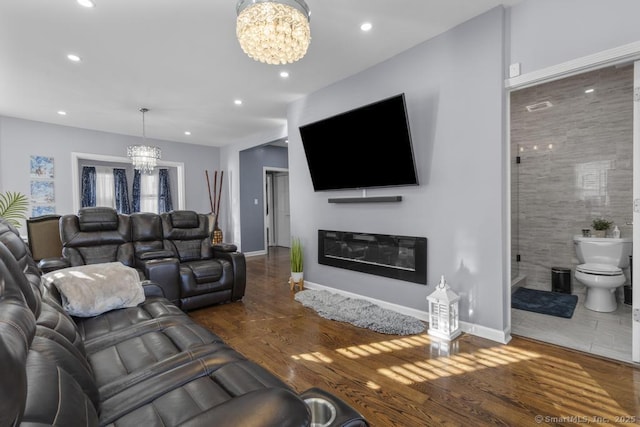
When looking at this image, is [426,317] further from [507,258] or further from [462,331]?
[507,258]

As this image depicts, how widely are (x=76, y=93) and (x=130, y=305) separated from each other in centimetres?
340

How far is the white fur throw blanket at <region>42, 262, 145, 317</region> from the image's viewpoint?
1897mm

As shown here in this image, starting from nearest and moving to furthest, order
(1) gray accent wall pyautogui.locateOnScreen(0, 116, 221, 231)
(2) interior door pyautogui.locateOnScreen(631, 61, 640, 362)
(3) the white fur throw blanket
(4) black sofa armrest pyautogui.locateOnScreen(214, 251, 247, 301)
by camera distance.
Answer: (3) the white fur throw blanket
(2) interior door pyautogui.locateOnScreen(631, 61, 640, 362)
(4) black sofa armrest pyautogui.locateOnScreen(214, 251, 247, 301)
(1) gray accent wall pyautogui.locateOnScreen(0, 116, 221, 231)

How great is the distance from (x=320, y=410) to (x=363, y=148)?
2.63m

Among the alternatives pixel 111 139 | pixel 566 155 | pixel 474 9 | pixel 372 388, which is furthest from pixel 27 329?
pixel 111 139

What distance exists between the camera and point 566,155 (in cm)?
371

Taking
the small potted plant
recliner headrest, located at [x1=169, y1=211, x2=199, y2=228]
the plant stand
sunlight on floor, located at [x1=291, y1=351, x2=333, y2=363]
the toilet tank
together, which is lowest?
sunlight on floor, located at [x1=291, y1=351, x2=333, y2=363]

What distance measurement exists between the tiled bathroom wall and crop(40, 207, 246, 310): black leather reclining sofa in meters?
3.77

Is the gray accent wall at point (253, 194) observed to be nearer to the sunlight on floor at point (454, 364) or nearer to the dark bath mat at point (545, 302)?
the dark bath mat at point (545, 302)

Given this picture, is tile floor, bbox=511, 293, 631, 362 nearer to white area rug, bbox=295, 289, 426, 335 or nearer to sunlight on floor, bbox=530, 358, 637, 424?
sunlight on floor, bbox=530, 358, 637, 424

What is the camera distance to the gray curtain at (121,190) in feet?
22.6

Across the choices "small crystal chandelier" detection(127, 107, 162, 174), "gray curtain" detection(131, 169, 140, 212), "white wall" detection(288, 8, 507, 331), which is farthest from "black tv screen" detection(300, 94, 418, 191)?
"gray curtain" detection(131, 169, 140, 212)

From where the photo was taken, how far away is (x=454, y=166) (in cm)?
273

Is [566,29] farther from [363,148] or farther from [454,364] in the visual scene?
[454,364]
